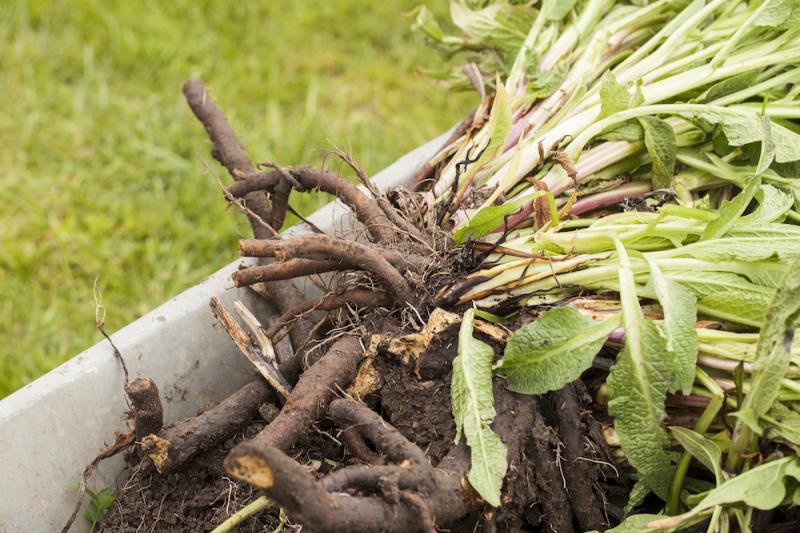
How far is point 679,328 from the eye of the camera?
4.47 feet

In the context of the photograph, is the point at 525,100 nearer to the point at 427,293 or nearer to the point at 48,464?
the point at 427,293

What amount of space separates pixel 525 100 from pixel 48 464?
1276 mm

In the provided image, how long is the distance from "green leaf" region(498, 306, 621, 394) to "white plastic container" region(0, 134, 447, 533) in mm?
650

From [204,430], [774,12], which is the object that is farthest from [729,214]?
[204,430]

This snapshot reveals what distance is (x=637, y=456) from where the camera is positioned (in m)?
1.38

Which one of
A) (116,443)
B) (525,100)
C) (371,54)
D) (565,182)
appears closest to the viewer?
(116,443)

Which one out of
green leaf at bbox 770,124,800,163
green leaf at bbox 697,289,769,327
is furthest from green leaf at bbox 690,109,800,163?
green leaf at bbox 697,289,769,327

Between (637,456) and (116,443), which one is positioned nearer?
(637,456)

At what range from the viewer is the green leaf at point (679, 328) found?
1.35 meters

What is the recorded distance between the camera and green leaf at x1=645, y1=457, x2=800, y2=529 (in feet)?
4.12

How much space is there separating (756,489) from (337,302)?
821 millimetres

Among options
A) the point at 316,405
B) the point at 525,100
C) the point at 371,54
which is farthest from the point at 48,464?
the point at 371,54

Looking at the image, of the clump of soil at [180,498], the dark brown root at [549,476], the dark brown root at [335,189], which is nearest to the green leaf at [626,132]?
the dark brown root at [335,189]

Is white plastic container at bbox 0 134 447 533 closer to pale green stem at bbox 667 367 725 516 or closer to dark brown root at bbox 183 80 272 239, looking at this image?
dark brown root at bbox 183 80 272 239
